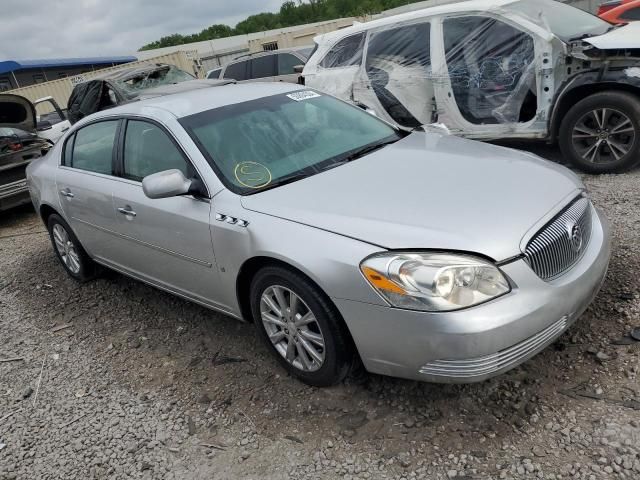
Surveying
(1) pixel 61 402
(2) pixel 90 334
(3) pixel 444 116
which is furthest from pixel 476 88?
(1) pixel 61 402

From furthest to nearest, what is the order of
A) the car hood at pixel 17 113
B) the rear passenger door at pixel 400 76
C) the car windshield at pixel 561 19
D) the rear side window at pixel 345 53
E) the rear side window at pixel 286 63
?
the rear side window at pixel 286 63
the car hood at pixel 17 113
the rear side window at pixel 345 53
the rear passenger door at pixel 400 76
the car windshield at pixel 561 19

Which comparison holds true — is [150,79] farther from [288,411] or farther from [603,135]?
[288,411]

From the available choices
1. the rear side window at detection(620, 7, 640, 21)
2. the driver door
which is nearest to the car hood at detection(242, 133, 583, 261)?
the driver door

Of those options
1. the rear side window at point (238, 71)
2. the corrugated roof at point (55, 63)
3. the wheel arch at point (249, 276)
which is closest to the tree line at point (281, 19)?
the corrugated roof at point (55, 63)

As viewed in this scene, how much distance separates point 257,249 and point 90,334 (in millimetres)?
1953

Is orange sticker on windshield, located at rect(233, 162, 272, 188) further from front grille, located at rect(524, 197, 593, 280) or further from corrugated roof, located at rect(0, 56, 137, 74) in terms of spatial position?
corrugated roof, located at rect(0, 56, 137, 74)

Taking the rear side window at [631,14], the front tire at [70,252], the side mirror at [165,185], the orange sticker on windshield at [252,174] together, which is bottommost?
the front tire at [70,252]

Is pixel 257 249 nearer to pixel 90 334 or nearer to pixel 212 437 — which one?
pixel 212 437

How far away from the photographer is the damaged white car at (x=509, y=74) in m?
5.01

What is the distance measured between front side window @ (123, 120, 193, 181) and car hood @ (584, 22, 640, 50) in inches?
153

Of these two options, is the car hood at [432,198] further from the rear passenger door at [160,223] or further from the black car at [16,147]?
the black car at [16,147]

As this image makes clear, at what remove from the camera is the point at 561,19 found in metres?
5.77

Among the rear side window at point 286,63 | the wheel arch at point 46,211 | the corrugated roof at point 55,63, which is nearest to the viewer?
the wheel arch at point 46,211

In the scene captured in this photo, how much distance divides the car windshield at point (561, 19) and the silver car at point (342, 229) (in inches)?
101
